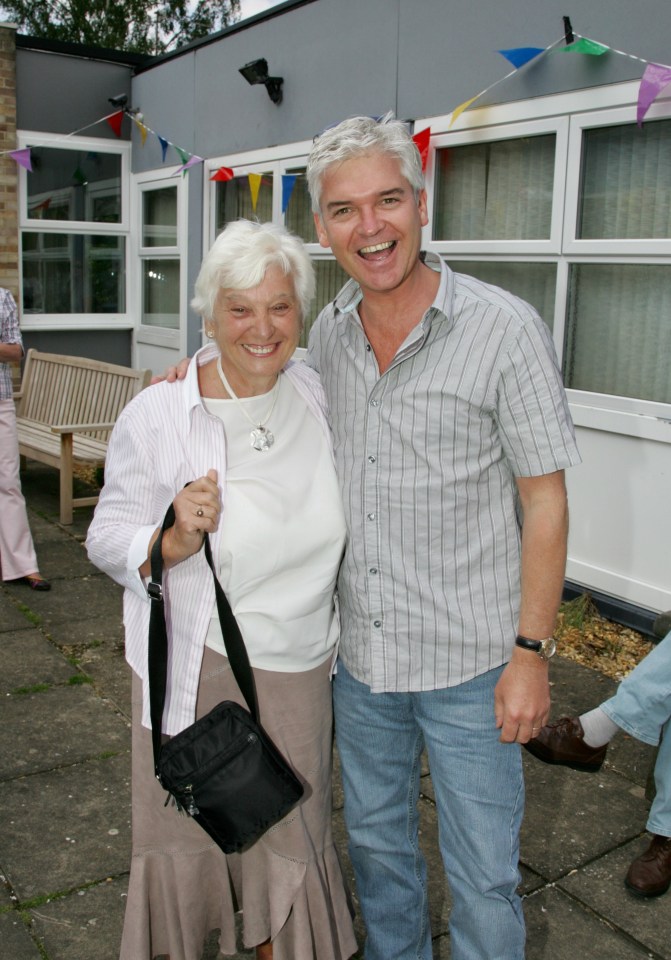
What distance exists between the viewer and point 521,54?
17.1 feet

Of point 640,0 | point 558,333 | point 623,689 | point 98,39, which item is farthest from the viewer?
point 98,39

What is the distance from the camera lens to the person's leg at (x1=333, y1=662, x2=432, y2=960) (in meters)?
2.26

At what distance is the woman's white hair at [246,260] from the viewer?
210 cm

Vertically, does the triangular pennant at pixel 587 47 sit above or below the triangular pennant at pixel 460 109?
above

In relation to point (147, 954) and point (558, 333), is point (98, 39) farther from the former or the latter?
point (147, 954)

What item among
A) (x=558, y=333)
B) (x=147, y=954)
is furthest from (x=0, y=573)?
(x=147, y=954)

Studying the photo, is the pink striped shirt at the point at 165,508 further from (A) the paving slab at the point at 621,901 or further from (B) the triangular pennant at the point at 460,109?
(B) the triangular pennant at the point at 460,109

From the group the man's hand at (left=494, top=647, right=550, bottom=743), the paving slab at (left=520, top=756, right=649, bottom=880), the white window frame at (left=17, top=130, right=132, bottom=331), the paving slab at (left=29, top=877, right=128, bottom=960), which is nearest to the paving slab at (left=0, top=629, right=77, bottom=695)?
the paving slab at (left=29, top=877, right=128, bottom=960)

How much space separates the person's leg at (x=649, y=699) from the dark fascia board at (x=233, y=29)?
608cm

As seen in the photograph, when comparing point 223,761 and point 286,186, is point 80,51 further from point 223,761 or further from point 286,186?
point 223,761

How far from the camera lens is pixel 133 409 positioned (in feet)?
7.14

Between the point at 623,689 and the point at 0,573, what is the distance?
414cm

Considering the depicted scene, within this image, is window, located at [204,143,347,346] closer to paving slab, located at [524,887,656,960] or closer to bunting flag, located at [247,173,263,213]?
bunting flag, located at [247,173,263,213]

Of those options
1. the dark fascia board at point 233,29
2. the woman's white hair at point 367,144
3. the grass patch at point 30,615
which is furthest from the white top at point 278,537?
the dark fascia board at point 233,29
